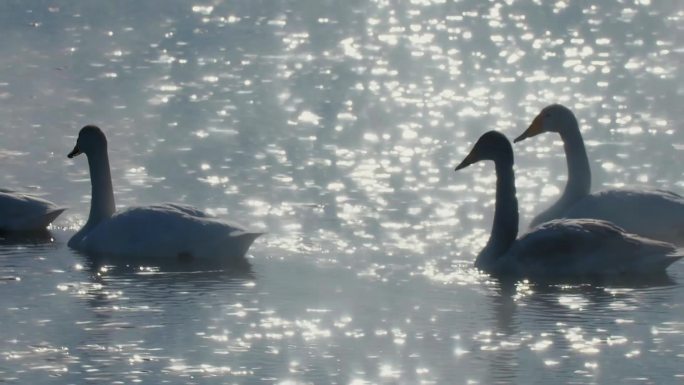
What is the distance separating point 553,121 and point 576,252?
2.88 m

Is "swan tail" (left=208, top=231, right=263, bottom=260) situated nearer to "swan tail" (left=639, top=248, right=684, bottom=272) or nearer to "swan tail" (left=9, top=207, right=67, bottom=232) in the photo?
"swan tail" (left=9, top=207, right=67, bottom=232)

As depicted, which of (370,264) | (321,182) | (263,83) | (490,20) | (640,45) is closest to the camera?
(370,264)

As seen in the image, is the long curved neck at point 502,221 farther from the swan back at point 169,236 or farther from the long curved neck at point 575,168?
the swan back at point 169,236

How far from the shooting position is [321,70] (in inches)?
848

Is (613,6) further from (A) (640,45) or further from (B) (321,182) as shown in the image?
(B) (321,182)

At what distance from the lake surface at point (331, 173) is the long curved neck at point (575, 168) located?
1.28ft

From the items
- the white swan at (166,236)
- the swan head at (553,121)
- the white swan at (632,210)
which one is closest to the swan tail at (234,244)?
the white swan at (166,236)

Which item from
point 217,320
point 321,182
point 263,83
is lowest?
point 217,320

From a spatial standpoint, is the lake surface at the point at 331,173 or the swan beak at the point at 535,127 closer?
the lake surface at the point at 331,173

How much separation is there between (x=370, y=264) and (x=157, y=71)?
9901 millimetres

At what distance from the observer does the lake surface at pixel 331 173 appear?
925cm

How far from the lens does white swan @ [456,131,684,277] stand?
37.8 ft

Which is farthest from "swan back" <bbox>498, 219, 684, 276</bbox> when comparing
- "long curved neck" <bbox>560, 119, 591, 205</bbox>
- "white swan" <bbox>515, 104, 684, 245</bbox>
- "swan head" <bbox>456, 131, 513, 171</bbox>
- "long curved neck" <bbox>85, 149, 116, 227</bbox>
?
"long curved neck" <bbox>85, 149, 116, 227</bbox>

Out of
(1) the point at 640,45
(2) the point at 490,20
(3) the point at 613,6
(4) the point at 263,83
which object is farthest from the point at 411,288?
(3) the point at 613,6
